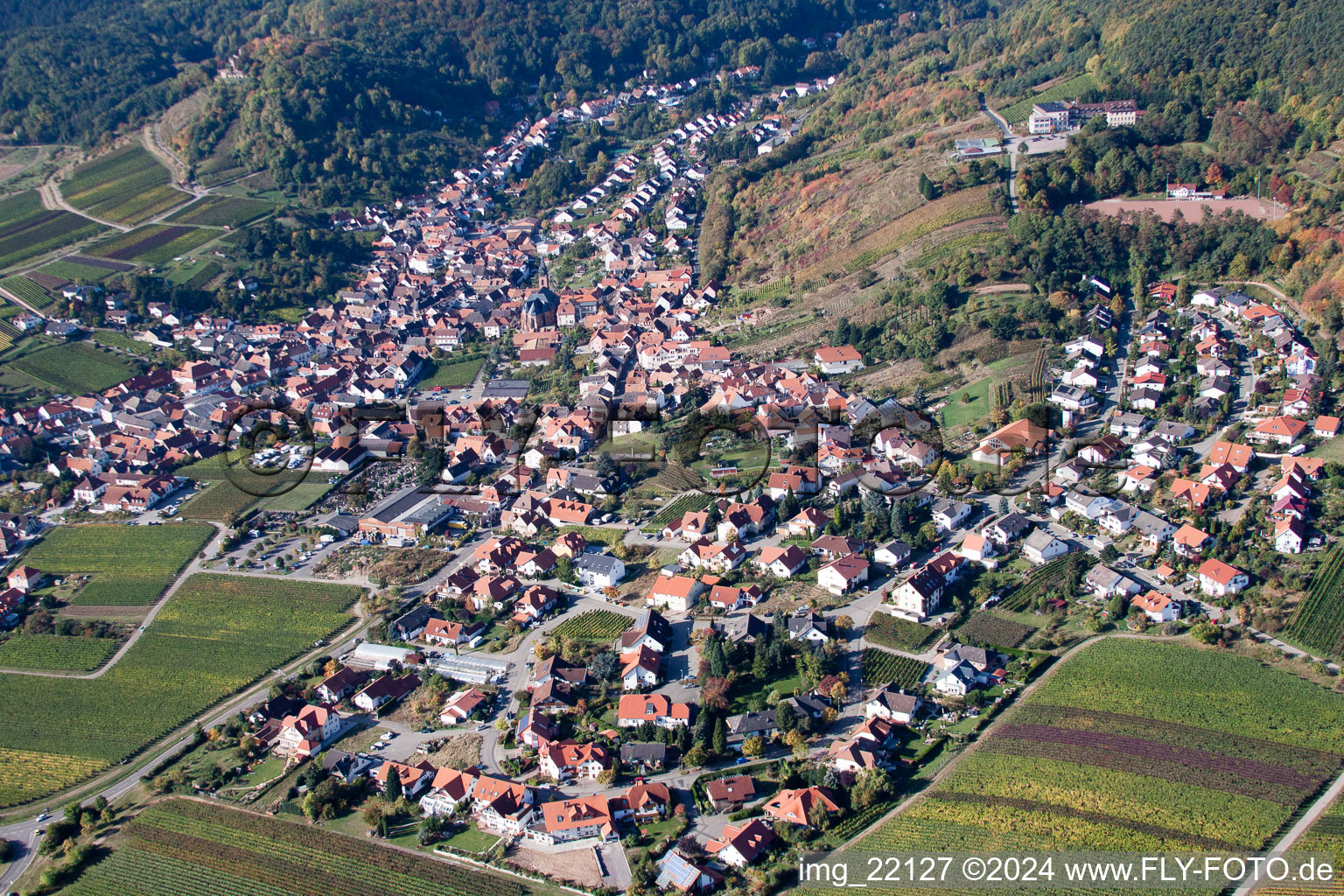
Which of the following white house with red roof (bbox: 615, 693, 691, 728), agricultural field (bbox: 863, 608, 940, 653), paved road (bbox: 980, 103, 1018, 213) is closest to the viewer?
white house with red roof (bbox: 615, 693, 691, 728)

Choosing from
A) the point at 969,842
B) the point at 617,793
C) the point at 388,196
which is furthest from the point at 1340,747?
the point at 388,196

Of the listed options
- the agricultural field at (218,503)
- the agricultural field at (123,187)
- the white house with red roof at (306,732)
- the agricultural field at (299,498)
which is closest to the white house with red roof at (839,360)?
the agricultural field at (299,498)

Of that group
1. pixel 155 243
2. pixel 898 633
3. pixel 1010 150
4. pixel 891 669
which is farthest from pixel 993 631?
pixel 155 243

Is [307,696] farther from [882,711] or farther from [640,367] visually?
[640,367]

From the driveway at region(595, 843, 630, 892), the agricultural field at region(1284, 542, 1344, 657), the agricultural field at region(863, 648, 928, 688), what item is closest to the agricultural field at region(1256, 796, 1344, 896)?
the agricultural field at region(1284, 542, 1344, 657)

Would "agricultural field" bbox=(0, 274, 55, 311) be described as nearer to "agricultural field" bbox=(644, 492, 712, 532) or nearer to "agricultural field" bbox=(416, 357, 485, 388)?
"agricultural field" bbox=(416, 357, 485, 388)

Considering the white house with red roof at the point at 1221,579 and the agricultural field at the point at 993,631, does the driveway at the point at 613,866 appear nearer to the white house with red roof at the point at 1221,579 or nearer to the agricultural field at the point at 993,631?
the agricultural field at the point at 993,631

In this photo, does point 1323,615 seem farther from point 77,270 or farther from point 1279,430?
point 77,270
